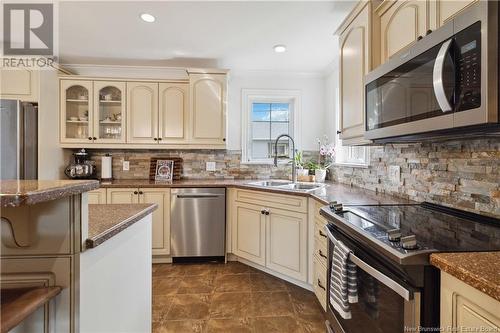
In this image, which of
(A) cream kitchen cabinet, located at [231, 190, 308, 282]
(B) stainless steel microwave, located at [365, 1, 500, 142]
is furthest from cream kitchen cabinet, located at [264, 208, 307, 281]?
(B) stainless steel microwave, located at [365, 1, 500, 142]

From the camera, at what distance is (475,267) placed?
0.65 metres

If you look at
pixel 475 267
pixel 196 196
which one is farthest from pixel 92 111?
pixel 475 267

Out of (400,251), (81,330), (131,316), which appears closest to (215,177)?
(131,316)

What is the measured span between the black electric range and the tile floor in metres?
0.57

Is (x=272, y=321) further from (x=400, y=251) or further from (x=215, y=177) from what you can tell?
(x=215, y=177)

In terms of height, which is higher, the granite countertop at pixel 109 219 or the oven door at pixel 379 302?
the granite countertop at pixel 109 219

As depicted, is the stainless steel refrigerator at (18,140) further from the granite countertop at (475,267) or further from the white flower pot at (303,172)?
the granite countertop at (475,267)

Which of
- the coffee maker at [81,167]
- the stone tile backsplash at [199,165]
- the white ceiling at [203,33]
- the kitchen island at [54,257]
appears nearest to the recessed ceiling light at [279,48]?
the white ceiling at [203,33]

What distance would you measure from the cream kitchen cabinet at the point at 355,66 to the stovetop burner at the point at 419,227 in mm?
586

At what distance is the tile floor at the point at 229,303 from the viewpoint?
183 cm

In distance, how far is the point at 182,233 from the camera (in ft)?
9.45

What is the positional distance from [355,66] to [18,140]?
3.25 meters

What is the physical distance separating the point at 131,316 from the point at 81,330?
45 centimetres

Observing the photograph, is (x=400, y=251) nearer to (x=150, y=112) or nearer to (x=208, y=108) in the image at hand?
(x=208, y=108)
